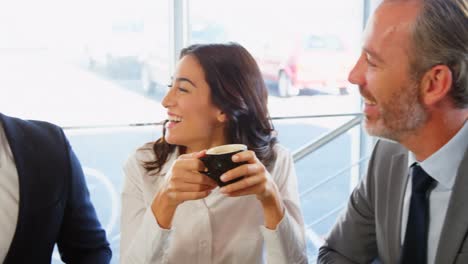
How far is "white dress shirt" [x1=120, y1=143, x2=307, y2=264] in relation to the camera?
57.5 inches

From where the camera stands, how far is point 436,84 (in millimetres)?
1235

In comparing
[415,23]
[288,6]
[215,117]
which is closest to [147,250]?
[215,117]

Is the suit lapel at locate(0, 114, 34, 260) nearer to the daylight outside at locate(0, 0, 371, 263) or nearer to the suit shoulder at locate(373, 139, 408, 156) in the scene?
the suit shoulder at locate(373, 139, 408, 156)

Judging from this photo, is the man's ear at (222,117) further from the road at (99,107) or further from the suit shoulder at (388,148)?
the road at (99,107)

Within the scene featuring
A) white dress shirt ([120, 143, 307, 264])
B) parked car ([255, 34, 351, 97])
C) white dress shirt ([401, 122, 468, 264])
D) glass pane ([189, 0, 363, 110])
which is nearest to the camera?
white dress shirt ([401, 122, 468, 264])

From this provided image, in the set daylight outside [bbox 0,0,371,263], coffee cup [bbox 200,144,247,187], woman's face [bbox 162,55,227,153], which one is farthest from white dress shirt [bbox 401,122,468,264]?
daylight outside [bbox 0,0,371,263]

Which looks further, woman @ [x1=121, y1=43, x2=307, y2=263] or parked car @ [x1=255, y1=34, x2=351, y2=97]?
parked car @ [x1=255, y1=34, x2=351, y2=97]

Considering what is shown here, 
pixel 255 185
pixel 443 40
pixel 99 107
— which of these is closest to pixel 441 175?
pixel 443 40

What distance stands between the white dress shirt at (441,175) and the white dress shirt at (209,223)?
1.07 ft

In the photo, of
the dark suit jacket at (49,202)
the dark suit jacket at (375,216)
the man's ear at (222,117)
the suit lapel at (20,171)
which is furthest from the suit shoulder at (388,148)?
the suit lapel at (20,171)

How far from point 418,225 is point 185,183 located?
1.75ft

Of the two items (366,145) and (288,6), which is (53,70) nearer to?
(288,6)

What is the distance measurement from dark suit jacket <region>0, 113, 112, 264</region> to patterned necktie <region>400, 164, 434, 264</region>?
31.1 inches

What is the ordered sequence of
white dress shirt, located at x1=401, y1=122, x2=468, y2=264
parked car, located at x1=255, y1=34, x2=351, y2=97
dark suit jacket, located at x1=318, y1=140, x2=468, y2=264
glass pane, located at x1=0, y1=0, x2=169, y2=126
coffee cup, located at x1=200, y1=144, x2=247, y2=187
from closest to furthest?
1. coffee cup, located at x1=200, y1=144, x2=247, y2=187
2. white dress shirt, located at x1=401, y1=122, x2=468, y2=264
3. dark suit jacket, located at x1=318, y1=140, x2=468, y2=264
4. glass pane, located at x1=0, y1=0, x2=169, y2=126
5. parked car, located at x1=255, y1=34, x2=351, y2=97
